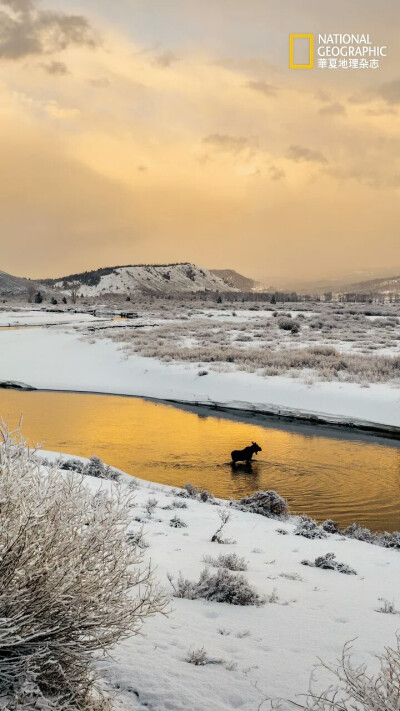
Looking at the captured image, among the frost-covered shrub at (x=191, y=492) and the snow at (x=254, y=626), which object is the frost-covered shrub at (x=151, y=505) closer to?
the snow at (x=254, y=626)

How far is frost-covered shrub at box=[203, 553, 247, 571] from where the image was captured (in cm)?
604

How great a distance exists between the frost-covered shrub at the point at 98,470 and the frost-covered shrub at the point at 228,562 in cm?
416

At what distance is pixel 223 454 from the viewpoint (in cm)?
1391

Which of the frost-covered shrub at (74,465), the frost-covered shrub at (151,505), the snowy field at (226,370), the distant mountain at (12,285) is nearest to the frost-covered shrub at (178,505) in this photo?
the frost-covered shrub at (151,505)

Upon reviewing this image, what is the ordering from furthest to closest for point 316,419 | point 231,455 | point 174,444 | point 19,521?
point 316,419 → point 174,444 → point 231,455 → point 19,521

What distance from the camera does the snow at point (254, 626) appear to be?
356 cm

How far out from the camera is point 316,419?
18.0m

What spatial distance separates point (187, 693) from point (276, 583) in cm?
245

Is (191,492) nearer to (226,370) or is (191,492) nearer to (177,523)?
(177,523)

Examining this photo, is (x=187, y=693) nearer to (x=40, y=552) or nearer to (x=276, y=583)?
(x=40, y=552)

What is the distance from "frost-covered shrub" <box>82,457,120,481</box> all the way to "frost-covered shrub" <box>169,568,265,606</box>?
4905mm

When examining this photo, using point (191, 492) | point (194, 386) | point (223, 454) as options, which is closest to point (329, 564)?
point (191, 492)

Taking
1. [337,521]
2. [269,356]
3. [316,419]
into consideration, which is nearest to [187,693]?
[337,521]

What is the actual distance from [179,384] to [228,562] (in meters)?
16.3
